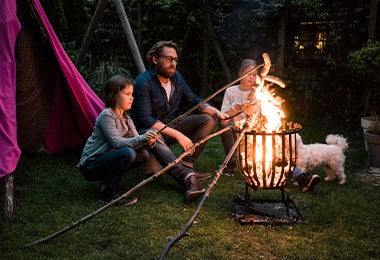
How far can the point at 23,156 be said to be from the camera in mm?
5070

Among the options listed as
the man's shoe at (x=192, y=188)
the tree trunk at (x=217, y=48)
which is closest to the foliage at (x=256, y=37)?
the tree trunk at (x=217, y=48)

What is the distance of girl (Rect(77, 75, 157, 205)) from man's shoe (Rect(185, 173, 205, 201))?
0.47 meters

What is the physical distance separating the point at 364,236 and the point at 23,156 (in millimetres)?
3771

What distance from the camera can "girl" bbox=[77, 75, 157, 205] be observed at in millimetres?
3729

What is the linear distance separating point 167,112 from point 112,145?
89 centimetres

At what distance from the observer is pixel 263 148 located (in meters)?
3.32

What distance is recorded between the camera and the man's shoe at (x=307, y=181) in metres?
4.09

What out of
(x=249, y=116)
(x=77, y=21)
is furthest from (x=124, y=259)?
(x=77, y=21)

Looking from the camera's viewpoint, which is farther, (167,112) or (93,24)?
(93,24)

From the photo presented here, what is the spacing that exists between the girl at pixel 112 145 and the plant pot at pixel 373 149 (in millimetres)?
2620

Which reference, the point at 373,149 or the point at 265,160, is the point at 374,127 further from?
the point at 265,160

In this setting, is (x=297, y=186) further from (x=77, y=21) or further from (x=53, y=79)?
(x=77, y=21)

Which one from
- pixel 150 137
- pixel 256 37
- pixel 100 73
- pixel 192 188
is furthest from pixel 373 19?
pixel 100 73

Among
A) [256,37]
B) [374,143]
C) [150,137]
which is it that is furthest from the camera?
[256,37]
